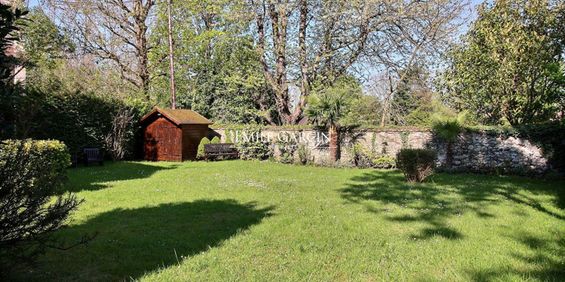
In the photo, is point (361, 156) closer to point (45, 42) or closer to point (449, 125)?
point (449, 125)

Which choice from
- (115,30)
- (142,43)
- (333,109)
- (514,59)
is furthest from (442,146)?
(115,30)

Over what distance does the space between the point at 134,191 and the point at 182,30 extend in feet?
65.8

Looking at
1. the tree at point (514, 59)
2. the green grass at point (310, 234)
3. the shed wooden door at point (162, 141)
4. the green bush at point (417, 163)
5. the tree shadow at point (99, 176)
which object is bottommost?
the green grass at point (310, 234)

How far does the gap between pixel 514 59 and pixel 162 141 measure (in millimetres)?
15917

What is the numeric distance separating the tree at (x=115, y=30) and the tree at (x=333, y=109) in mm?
13617

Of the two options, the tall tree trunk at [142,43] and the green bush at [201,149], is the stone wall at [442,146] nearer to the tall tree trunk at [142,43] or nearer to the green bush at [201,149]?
the green bush at [201,149]

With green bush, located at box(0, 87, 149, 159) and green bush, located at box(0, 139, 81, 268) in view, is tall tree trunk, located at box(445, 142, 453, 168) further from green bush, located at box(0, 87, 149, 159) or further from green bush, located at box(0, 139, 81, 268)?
green bush, located at box(0, 87, 149, 159)

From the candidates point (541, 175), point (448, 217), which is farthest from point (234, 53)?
point (448, 217)

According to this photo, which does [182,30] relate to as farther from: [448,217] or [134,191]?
[448,217]

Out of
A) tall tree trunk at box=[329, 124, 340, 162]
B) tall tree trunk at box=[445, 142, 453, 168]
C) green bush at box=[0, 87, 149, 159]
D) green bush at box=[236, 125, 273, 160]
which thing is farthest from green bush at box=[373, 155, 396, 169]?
green bush at box=[0, 87, 149, 159]

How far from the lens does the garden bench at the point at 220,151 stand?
59.7ft

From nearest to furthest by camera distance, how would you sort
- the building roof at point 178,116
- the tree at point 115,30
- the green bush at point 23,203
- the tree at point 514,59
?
the green bush at point 23,203
the tree at point 514,59
the building roof at point 178,116
the tree at point 115,30

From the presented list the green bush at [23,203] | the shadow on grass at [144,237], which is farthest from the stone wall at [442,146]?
the green bush at [23,203]

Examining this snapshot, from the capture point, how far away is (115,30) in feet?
81.1
